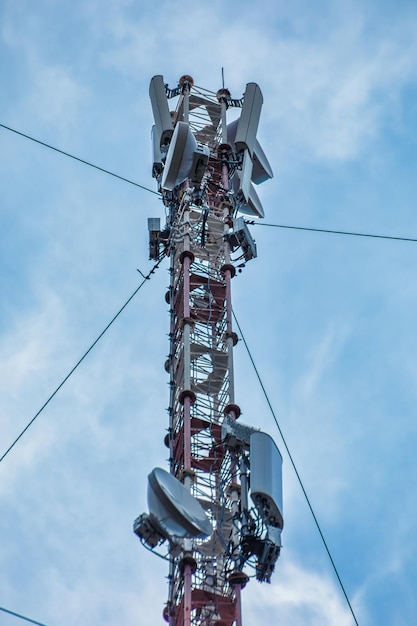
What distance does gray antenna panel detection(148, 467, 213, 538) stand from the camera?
31.3 meters

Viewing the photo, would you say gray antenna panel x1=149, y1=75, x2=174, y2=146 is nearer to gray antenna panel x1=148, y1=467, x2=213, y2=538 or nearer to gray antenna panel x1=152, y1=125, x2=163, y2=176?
gray antenna panel x1=152, y1=125, x2=163, y2=176

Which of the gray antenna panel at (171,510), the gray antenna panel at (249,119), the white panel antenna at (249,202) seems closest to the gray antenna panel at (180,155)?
the white panel antenna at (249,202)

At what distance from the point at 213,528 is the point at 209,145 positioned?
19.8 metres

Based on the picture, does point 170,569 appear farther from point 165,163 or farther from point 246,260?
point 165,163

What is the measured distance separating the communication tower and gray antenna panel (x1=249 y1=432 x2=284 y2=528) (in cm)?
3

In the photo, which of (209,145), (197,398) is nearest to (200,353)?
(197,398)

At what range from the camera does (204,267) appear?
43344 millimetres

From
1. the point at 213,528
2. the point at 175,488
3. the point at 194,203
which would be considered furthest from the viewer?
the point at 194,203

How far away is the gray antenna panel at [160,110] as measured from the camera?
159ft

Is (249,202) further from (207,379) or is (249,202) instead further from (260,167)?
(207,379)

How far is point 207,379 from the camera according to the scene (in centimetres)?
3916

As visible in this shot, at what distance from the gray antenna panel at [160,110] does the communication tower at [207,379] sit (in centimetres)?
4

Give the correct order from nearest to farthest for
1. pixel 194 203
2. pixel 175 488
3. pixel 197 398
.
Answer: pixel 175 488, pixel 197 398, pixel 194 203

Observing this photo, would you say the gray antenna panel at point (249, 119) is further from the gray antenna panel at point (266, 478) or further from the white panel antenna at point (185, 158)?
the gray antenna panel at point (266, 478)
